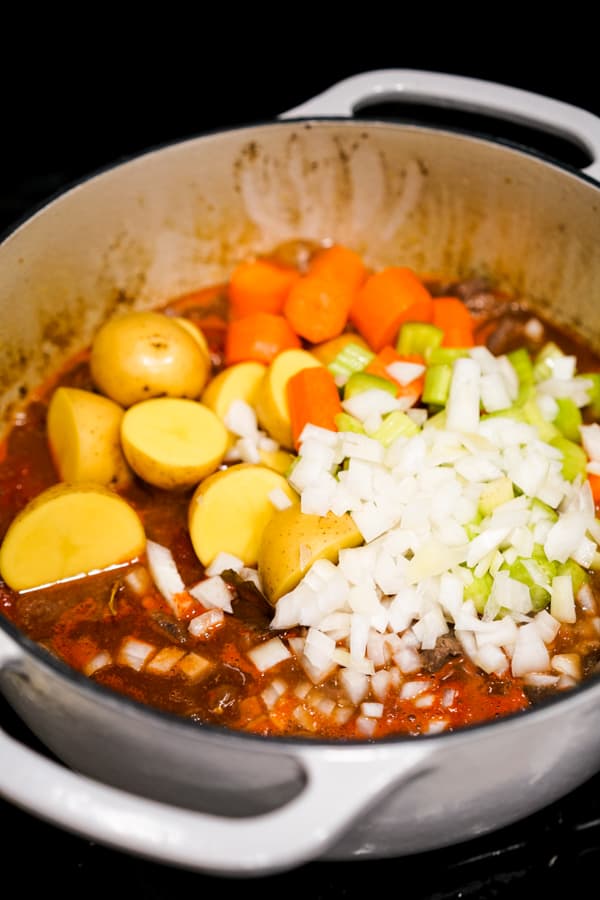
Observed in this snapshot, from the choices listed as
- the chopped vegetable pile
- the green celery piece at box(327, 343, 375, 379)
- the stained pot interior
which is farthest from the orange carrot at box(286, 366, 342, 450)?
the stained pot interior

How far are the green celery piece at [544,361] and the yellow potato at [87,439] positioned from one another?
927mm

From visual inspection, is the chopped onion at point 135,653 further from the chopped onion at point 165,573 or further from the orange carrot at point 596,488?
the orange carrot at point 596,488

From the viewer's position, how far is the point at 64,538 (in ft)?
5.57

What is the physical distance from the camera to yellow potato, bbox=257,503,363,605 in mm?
1616

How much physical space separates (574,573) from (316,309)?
831mm

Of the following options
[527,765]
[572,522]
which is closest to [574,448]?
[572,522]

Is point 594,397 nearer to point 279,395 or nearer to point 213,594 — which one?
point 279,395

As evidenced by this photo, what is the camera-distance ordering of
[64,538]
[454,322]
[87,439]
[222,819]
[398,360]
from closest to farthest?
[222,819] → [64,538] → [87,439] → [398,360] → [454,322]

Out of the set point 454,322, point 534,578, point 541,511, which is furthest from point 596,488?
point 454,322

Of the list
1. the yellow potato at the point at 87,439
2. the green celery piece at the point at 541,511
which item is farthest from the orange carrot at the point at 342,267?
the green celery piece at the point at 541,511

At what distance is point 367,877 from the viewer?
1.41 meters

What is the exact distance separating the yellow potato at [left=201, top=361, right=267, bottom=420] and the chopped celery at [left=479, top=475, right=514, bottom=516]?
1.76 ft

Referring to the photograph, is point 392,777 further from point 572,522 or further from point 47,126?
point 47,126

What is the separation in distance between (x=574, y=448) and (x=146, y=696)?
97cm
